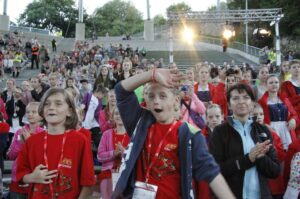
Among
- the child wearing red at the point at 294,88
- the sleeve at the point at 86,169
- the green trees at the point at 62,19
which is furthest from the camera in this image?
the green trees at the point at 62,19

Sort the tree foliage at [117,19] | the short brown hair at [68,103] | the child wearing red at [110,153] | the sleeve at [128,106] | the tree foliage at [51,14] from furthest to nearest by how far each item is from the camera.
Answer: the tree foliage at [117,19] → the tree foliage at [51,14] → the child wearing red at [110,153] → the short brown hair at [68,103] → the sleeve at [128,106]

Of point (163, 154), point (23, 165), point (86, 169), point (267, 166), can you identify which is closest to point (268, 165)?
point (267, 166)

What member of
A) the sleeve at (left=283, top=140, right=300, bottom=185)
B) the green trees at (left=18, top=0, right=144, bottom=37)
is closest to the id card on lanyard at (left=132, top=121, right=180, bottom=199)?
the sleeve at (left=283, top=140, right=300, bottom=185)

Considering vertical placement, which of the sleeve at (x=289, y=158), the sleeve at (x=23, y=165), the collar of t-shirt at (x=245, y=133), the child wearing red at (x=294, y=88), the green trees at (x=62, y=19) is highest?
the green trees at (x=62, y=19)

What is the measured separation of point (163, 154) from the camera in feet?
10.7

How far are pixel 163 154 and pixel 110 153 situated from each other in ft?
6.97

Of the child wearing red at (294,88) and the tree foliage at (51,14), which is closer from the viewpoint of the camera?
the child wearing red at (294,88)

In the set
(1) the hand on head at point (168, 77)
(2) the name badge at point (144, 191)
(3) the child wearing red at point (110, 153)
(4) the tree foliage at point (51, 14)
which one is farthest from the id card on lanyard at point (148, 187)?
(4) the tree foliage at point (51, 14)

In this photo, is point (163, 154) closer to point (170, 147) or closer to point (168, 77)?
point (170, 147)

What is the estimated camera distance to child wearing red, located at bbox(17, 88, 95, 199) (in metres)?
3.80

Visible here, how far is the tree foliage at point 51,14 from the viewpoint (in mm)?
83562

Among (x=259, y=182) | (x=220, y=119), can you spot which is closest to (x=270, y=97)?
(x=220, y=119)

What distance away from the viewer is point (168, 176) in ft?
10.7

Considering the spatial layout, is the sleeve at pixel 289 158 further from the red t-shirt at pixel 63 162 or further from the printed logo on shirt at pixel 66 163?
the printed logo on shirt at pixel 66 163
